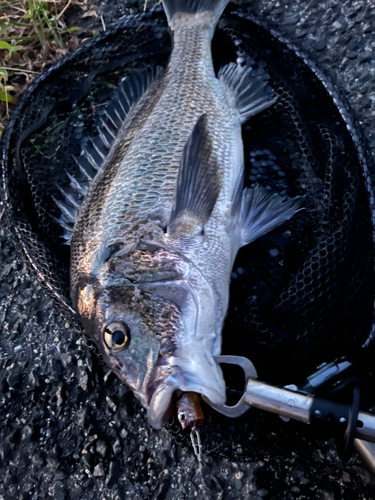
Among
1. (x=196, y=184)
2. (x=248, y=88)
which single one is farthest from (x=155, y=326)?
(x=248, y=88)

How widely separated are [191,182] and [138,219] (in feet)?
1.10

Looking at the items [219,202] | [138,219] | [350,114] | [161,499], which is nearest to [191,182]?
[219,202]

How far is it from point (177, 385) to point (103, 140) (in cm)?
152

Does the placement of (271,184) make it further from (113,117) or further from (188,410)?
(188,410)

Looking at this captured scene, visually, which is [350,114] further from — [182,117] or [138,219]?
[138,219]

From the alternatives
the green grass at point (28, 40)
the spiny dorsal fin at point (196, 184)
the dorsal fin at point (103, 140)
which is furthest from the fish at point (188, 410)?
the green grass at point (28, 40)

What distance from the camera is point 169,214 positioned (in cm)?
209

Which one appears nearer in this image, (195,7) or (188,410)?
(188,410)

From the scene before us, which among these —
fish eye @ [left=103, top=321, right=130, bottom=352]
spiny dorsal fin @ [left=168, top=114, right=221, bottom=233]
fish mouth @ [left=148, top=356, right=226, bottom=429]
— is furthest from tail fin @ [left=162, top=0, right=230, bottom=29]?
fish mouth @ [left=148, top=356, right=226, bottom=429]

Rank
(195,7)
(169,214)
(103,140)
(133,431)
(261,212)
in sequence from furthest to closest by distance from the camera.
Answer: (195,7) < (103,140) < (133,431) < (261,212) < (169,214)

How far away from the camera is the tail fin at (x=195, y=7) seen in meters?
2.60

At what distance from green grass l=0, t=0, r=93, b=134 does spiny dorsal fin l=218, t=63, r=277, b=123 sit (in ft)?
4.85

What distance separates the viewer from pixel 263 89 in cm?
250

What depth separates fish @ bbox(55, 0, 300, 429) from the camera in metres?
1.81
